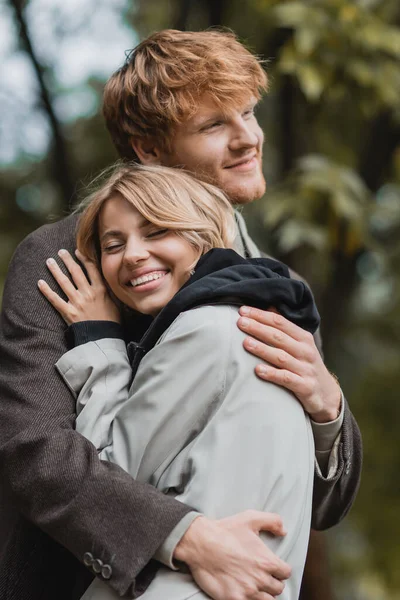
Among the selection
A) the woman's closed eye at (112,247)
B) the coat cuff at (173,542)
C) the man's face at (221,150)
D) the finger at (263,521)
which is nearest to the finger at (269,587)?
the finger at (263,521)

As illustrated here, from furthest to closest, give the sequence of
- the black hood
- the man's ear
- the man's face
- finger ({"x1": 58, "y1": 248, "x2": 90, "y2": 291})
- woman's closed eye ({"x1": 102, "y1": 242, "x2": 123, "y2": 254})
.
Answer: the man's ear < the man's face < finger ({"x1": 58, "y1": 248, "x2": 90, "y2": 291}) < woman's closed eye ({"x1": 102, "y1": 242, "x2": 123, "y2": 254}) < the black hood

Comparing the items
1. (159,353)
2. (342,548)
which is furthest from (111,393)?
(342,548)

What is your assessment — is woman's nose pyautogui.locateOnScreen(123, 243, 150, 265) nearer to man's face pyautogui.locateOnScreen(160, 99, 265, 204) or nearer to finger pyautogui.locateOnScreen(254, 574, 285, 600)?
man's face pyautogui.locateOnScreen(160, 99, 265, 204)

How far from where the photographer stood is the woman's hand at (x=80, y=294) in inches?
102

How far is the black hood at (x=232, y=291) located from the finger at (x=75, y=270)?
0.28m

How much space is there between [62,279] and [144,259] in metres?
0.31

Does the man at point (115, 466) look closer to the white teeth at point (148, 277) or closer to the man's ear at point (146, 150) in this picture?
the man's ear at point (146, 150)

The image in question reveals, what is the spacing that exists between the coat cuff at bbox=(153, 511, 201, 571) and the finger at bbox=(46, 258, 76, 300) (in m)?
0.79

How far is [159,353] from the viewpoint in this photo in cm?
227

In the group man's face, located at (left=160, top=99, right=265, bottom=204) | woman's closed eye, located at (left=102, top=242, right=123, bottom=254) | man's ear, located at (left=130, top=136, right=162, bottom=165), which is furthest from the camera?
man's ear, located at (left=130, top=136, right=162, bottom=165)

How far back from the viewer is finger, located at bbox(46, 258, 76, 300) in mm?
2645

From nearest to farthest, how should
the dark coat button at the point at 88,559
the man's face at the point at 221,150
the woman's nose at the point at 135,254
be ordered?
1. the dark coat button at the point at 88,559
2. the woman's nose at the point at 135,254
3. the man's face at the point at 221,150

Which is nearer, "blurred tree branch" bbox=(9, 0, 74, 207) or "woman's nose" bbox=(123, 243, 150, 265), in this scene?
"woman's nose" bbox=(123, 243, 150, 265)

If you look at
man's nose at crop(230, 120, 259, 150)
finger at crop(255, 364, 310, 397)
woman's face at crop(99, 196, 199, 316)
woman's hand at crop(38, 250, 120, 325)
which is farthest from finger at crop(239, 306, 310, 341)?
man's nose at crop(230, 120, 259, 150)
